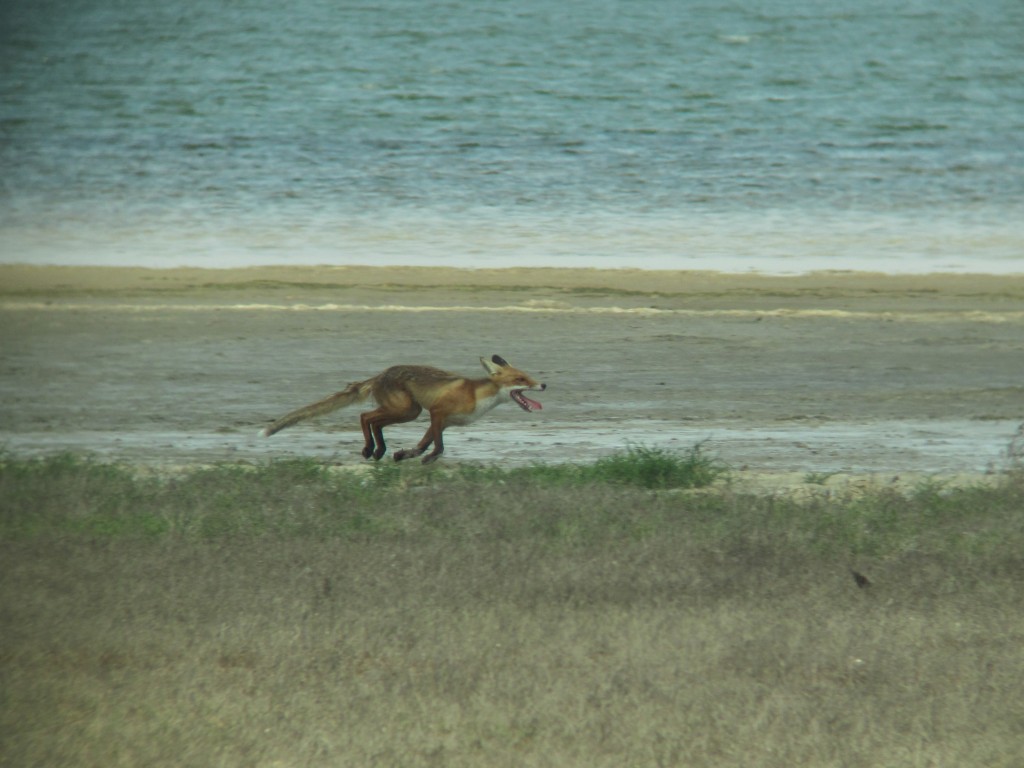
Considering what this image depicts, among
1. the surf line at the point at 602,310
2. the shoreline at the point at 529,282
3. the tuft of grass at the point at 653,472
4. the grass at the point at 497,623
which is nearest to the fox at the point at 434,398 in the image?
the grass at the point at 497,623

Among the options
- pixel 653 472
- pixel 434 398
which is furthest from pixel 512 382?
pixel 653 472

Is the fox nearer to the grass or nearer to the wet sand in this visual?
the grass

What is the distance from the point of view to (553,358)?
42.3 feet

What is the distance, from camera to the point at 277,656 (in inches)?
199

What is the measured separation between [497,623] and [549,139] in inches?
951

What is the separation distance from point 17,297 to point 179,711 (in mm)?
10445

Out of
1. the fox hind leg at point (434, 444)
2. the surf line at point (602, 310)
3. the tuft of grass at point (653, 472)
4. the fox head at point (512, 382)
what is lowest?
the tuft of grass at point (653, 472)

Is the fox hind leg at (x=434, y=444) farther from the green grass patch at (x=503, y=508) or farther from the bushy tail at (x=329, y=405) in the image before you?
the bushy tail at (x=329, y=405)

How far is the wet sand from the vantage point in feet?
31.7

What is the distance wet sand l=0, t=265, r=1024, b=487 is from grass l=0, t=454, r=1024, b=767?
1.36m

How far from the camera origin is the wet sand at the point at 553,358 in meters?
9.67

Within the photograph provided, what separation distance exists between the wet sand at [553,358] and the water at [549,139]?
6.11ft

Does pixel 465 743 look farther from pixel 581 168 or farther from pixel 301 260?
pixel 581 168

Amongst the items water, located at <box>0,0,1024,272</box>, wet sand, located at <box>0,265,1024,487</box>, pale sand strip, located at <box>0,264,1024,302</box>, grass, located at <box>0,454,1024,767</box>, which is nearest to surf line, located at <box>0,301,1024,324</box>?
wet sand, located at <box>0,265,1024,487</box>
